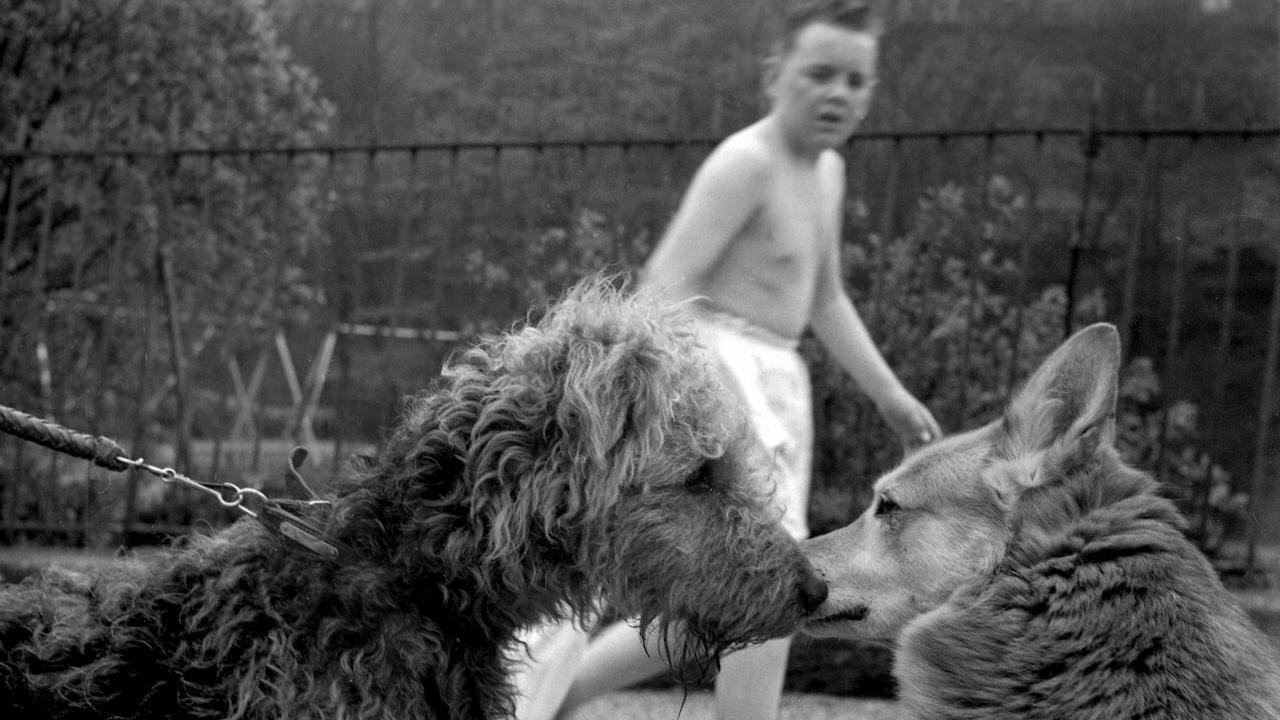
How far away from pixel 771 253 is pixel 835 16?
0.89 metres

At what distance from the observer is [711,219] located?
14.1ft

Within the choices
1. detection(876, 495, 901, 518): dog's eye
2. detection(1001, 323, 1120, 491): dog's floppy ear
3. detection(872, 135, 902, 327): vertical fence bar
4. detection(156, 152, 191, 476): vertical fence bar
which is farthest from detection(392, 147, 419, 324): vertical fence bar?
detection(1001, 323, 1120, 491): dog's floppy ear

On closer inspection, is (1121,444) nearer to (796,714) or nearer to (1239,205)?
(1239,205)

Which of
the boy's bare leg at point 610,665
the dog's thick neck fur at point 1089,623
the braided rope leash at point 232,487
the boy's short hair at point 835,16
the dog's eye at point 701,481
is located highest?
the boy's short hair at point 835,16

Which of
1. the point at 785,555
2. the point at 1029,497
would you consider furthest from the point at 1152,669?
the point at 785,555

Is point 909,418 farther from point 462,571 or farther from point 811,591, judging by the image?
point 462,571

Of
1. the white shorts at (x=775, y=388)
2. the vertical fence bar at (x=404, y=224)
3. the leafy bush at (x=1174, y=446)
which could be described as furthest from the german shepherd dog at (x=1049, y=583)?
the vertical fence bar at (x=404, y=224)

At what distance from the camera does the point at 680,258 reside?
4.29m

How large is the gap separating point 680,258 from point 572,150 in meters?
3.73

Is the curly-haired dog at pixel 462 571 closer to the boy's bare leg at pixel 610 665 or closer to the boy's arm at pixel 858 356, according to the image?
the boy's bare leg at pixel 610 665

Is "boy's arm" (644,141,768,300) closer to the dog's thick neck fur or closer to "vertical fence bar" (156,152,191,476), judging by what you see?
the dog's thick neck fur

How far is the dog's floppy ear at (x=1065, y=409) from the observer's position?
316cm

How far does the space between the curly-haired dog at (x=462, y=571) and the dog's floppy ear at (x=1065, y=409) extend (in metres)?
0.83

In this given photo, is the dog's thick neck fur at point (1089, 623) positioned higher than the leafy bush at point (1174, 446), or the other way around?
the dog's thick neck fur at point (1089, 623)
